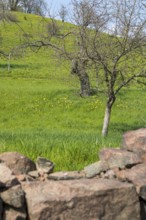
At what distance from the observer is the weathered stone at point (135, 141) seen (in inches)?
242

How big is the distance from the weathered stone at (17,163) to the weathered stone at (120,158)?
0.91 meters

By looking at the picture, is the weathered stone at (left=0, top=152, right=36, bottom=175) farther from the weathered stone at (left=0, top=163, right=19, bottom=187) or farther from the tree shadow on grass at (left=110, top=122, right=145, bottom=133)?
the tree shadow on grass at (left=110, top=122, right=145, bottom=133)

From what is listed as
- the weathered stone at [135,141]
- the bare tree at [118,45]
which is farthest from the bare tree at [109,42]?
the weathered stone at [135,141]

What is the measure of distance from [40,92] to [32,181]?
939 inches

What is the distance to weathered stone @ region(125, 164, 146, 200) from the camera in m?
5.53

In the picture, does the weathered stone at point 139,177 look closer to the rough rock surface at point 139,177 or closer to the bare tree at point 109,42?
the rough rock surface at point 139,177

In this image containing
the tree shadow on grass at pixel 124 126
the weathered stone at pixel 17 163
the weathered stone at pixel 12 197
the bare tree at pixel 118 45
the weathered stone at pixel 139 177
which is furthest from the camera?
the tree shadow on grass at pixel 124 126

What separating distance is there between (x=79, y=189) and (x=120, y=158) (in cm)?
96

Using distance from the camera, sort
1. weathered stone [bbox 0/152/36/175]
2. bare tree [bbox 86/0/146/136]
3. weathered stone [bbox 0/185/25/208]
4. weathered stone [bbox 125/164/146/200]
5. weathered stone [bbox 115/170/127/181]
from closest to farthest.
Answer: weathered stone [bbox 0/185/25/208] < weathered stone [bbox 125/164/146/200] < weathered stone [bbox 115/170/127/181] < weathered stone [bbox 0/152/36/175] < bare tree [bbox 86/0/146/136]

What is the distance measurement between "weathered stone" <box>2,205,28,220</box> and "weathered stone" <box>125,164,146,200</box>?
132 cm

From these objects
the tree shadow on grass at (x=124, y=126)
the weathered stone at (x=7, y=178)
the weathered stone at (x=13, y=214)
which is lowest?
the tree shadow on grass at (x=124, y=126)

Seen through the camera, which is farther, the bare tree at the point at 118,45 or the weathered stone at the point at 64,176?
the bare tree at the point at 118,45

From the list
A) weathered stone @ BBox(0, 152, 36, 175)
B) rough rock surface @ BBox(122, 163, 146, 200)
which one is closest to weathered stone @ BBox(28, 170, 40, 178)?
weathered stone @ BBox(0, 152, 36, 175)

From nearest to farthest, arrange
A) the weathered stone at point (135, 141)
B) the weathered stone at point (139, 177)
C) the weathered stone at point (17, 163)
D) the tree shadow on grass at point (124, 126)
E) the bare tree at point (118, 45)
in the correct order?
the weathered stone at point (139, 177)
the weathered stone at point (17, 163)
the weathered stone at point (135, 141)
the bare tree at point (118, 45)
the tree shadow on grass at point (124, 126)
